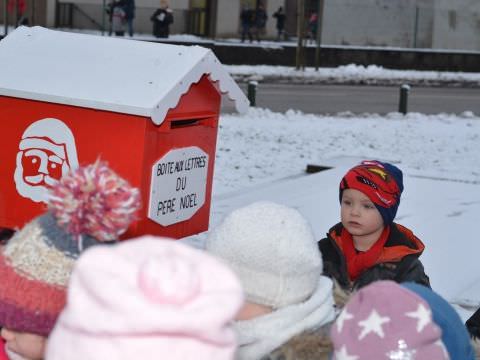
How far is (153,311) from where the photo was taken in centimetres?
163

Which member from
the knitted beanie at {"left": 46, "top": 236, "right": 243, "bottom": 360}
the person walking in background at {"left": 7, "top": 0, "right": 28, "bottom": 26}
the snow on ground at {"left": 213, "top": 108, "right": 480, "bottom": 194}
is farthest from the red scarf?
the person walking in background at {"left": 7, "top": 0, "right": 28, "bottom": 26}

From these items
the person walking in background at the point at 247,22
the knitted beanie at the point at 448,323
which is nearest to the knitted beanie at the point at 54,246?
the knitted beanie at the point at 448,323

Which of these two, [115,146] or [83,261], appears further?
[115,146]

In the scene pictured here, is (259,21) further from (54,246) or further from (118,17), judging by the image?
(54,246)

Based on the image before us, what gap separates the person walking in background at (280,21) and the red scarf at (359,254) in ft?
107

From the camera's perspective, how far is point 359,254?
4.23 meters

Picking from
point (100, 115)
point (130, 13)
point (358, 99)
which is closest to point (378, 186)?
point (100, 115)

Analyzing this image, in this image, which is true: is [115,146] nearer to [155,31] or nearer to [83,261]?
[83,261]

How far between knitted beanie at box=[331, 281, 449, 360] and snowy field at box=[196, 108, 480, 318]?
3.12 metres

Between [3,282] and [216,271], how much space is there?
706 mm

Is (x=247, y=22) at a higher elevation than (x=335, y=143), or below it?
higher

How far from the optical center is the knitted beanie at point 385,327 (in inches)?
87.4

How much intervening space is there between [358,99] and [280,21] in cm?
1499

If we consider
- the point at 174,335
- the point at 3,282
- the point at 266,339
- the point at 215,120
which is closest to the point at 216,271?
the point at 174,335
